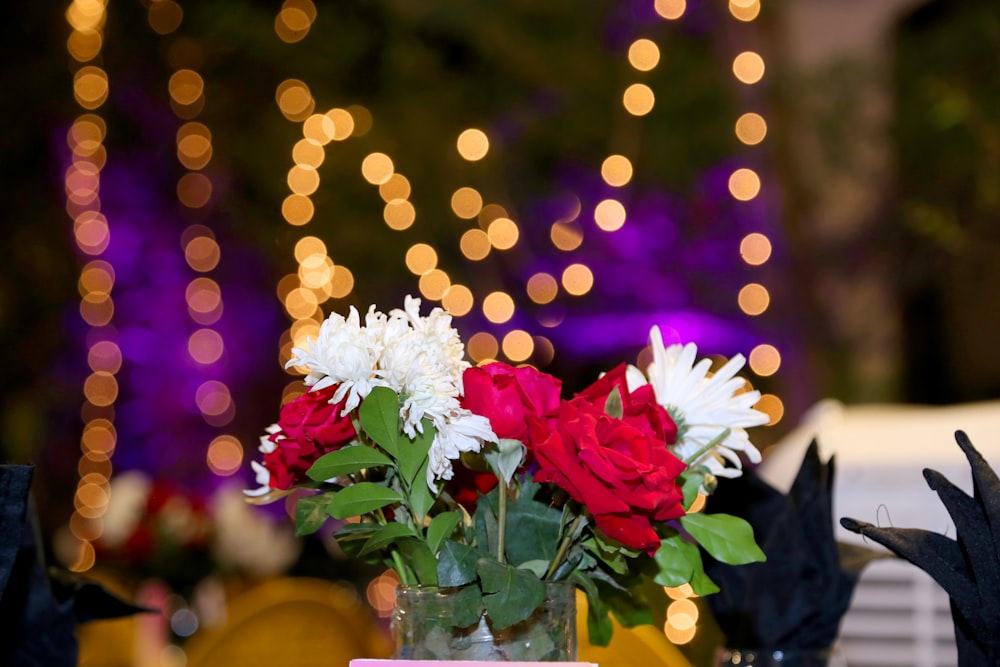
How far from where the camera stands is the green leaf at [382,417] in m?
0.69

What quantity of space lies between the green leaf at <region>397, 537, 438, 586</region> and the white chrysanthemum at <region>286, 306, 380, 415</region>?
0.09 metres

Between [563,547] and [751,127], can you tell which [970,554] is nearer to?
[563,547]

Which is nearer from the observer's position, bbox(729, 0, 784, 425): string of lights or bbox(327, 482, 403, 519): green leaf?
bbox(327, 482, 403, 519): green leaf

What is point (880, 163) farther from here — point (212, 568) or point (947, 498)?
point (947, 498)

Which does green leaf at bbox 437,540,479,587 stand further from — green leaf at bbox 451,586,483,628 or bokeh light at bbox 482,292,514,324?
bokeh light at bbox 482,292,514,324

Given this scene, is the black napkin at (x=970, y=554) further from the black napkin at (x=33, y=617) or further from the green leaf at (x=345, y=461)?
the black napkin at (x=33, y=617)

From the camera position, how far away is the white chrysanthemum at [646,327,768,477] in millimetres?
756

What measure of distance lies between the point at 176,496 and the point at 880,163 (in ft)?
9.75

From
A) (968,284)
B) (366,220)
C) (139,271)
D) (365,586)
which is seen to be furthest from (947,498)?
(139,271)

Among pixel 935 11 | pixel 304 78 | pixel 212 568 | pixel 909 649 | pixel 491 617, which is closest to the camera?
pixel 491 617

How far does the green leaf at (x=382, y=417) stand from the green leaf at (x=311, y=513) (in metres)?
0.07

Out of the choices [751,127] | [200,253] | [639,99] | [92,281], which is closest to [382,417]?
[751,127]

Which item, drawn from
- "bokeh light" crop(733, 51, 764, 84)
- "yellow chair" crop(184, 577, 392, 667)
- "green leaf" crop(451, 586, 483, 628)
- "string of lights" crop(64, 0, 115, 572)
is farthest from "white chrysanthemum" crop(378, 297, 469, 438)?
"string of lights" crop(64, 0, 115, 572)

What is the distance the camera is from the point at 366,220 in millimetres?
4184
